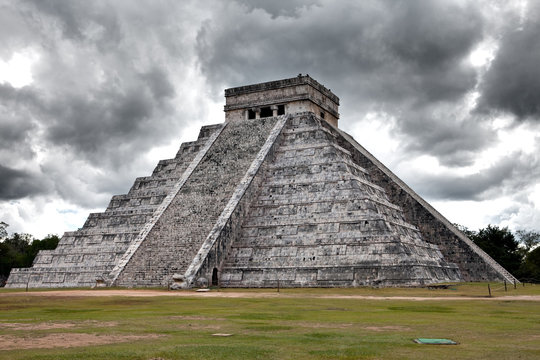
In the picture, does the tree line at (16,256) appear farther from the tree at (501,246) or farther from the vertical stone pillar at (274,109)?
the tree at (501,246)

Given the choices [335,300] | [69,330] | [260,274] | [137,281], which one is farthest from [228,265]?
[69,330]

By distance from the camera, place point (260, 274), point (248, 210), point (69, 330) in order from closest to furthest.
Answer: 1. point (69, 330)
2. point (260, 274)
3. point (248, 210)

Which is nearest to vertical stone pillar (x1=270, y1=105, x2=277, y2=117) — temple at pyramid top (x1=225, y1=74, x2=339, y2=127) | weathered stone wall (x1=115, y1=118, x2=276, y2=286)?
temple at pyramid top (x1=225, y1=74, x2=339, y2=127)

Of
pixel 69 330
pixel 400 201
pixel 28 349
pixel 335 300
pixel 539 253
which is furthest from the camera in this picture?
pixel 539 253

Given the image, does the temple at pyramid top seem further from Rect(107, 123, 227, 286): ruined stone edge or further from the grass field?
the grass field

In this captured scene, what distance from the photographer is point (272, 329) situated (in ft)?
28.3

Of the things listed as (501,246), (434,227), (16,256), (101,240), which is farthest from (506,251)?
(16,256)

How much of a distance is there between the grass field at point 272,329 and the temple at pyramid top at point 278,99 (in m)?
16.7

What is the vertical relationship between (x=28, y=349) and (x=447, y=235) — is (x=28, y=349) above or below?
below

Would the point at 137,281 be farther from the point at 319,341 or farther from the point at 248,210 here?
the point at 319,341

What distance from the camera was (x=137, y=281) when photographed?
22203mm

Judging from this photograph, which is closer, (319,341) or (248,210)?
(319,341)

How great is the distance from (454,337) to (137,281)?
16617mm

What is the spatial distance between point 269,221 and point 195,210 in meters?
3.55
